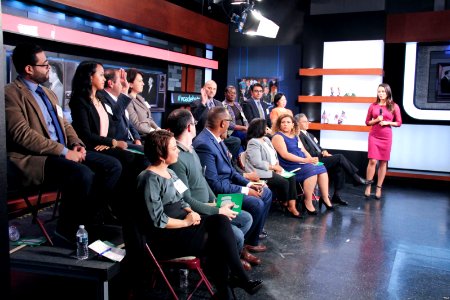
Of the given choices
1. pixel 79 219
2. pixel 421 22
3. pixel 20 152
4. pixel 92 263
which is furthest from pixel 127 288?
pixel 421 22

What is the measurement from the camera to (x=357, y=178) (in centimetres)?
575

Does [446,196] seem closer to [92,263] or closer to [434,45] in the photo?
[434,45]

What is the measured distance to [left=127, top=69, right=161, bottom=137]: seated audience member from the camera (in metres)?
4.28

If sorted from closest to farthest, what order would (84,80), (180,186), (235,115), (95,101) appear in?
(180,186), (84,80), (95,101), (235,115)

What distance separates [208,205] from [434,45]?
5.99 meters

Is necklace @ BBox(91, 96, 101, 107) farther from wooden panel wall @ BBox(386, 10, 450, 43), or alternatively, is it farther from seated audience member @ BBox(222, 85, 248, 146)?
wooden panel wall @ BBox(386, 10, 450, 43)

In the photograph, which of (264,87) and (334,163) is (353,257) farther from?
(264,87)

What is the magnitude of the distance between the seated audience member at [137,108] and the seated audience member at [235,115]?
1.72m

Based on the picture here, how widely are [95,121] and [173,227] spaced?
1254 millimetres

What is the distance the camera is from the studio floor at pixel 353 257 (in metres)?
2.97

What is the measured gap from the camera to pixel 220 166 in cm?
349

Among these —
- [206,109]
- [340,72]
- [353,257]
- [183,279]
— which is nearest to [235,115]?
[206,109]

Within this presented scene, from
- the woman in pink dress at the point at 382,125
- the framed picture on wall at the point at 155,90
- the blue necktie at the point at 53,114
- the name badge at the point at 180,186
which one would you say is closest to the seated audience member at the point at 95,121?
the blue necktie at the point at 53,114

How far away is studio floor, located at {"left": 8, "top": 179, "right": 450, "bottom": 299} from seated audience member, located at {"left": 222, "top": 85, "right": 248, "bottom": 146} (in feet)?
4.27
